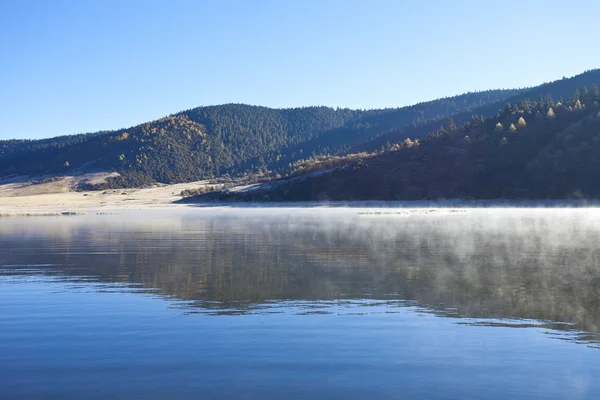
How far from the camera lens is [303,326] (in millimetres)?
17203

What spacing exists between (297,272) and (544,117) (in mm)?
137440

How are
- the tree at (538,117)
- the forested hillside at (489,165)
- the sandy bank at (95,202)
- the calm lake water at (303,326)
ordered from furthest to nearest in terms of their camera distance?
1. the sandy bank at (95,202)
2. the tree at (538,117)
3. the forested hillside at (489,165)
4. the calm lake water at (303,326)

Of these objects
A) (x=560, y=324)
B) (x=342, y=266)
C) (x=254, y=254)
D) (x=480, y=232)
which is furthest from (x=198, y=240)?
(x=560, y=324)

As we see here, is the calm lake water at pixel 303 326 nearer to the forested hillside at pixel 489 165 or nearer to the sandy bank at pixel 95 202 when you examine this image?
the forested hillside at pixel 489 165

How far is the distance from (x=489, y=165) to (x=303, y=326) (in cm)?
12700

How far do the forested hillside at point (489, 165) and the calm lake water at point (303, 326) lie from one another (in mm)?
95467

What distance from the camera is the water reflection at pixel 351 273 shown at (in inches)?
779

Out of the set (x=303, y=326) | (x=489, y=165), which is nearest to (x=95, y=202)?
(x=489, y=165)

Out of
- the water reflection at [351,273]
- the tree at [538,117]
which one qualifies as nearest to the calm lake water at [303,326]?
the water reflection at [351,273]

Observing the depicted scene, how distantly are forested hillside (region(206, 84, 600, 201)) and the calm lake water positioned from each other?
95.5 meters

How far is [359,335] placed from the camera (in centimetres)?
1620

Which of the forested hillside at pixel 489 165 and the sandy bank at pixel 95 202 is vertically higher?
the forested hillside at pixel 489 165

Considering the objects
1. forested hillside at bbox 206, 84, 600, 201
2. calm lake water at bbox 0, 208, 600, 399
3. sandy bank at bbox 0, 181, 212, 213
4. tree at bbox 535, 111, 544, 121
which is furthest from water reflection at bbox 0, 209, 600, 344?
tree at bbox 535, 111, 544, 121

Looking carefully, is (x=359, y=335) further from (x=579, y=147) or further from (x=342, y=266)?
(x=579, y=147)
